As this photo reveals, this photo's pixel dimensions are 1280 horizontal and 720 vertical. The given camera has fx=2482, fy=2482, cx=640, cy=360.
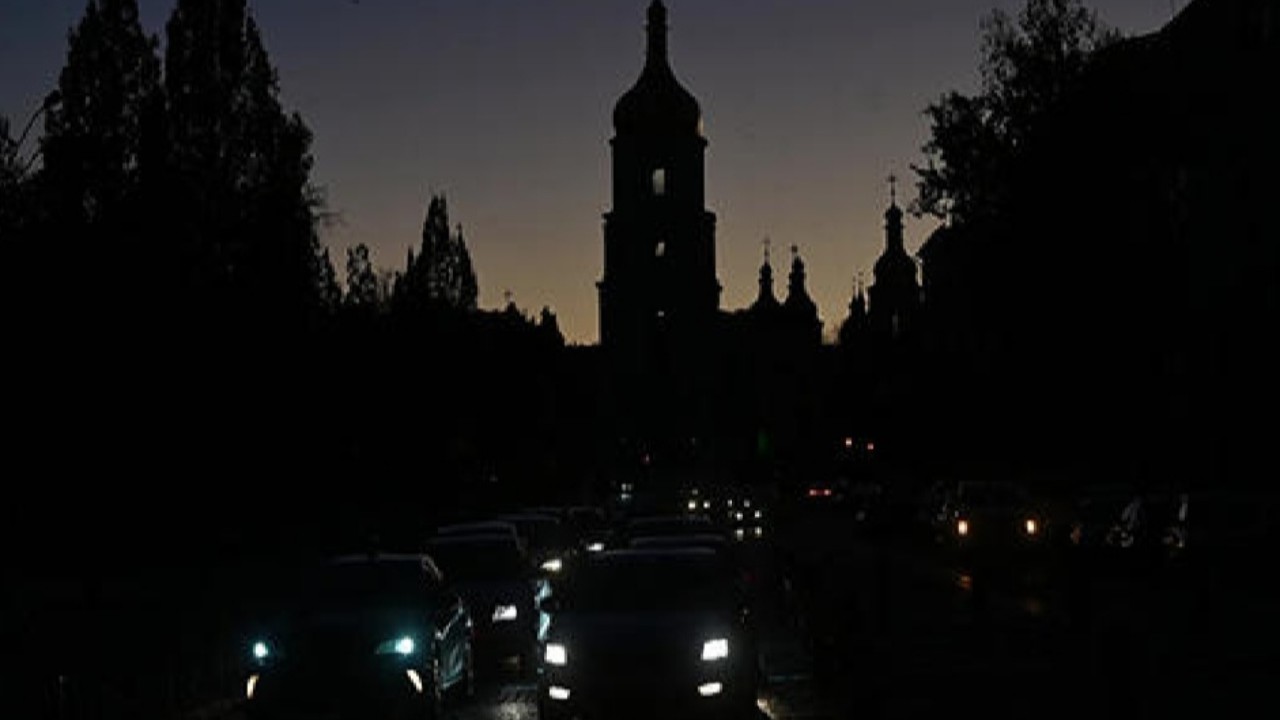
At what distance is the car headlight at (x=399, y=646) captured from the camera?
24453 millimetres

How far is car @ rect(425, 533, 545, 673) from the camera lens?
3144 cm

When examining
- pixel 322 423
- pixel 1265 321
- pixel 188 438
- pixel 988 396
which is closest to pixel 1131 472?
pixel 988 396

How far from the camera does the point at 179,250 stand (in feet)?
115

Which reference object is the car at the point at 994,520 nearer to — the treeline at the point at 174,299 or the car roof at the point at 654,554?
the treeline at the point at 174,299

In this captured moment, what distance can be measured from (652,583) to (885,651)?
8.40 m

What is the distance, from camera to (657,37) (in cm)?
17062

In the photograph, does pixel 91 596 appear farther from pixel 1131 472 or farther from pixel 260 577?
pixel 1131 472

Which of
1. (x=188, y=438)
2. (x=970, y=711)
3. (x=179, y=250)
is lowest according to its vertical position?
(x=970, y=711)

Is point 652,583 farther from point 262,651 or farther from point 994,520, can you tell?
point 994,520

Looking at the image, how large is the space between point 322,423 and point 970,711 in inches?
1089

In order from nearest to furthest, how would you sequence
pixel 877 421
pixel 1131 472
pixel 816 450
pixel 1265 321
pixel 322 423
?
pixel 322 423 < pixel 1265 321 < pixel 1131 472 < pixel 877 421 < pixel 816 450

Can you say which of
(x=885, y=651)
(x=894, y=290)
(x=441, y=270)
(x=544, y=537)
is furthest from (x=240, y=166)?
(x=894, y=290)

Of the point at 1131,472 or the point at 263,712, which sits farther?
the point at 1131,472

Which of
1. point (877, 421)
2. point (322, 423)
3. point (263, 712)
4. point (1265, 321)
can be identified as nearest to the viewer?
point (263, 712)
